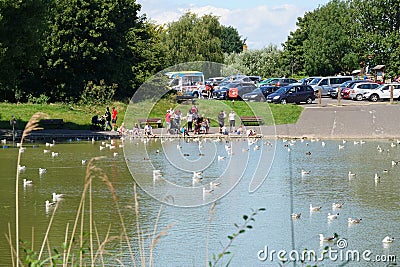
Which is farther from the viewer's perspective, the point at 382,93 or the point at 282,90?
the point at 382,93

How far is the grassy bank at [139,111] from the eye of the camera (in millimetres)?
42219

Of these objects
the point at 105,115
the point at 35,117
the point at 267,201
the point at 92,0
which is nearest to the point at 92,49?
the point at 92,0

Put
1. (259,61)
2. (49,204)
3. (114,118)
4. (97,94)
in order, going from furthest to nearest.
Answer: (259,61), (97,94), (114,118), (49,204)

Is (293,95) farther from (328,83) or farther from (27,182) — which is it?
(27,182)

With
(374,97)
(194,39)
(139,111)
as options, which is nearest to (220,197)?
(139,111)

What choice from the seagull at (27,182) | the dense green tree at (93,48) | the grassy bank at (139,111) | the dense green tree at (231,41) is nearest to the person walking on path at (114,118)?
the grassy bank at (139,111)

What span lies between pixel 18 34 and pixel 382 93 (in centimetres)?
2883

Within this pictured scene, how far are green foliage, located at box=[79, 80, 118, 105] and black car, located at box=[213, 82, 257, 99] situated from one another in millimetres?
8081

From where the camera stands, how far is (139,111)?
47156mm

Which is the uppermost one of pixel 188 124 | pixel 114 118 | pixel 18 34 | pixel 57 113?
pixel 18 34

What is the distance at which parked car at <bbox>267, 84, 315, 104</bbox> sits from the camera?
2093 inches

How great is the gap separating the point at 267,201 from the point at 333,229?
3.75 meters

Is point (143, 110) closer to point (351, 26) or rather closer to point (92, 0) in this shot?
point (92, 0)

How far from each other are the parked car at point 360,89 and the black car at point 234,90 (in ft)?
26.8
